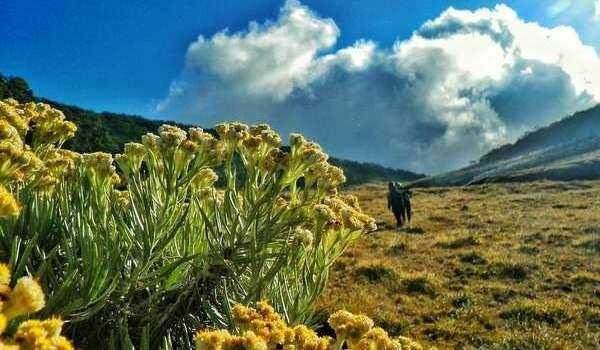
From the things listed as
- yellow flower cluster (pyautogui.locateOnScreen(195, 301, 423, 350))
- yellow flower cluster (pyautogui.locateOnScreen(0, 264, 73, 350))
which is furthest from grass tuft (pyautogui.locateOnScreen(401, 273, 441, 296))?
yellow flower cluster (pyautogui.locateOnScreen(0, 264, 73, 350))

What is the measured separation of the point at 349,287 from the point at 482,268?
16.6ft

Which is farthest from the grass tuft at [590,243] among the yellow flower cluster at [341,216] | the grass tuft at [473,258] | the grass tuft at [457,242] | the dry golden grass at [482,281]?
the yellow flower cluster at [341,216]

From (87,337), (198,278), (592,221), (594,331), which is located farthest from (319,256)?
(592,221)

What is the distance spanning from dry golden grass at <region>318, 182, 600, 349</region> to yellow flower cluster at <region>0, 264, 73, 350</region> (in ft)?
40.7

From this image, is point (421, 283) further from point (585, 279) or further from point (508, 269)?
point (585, 279)

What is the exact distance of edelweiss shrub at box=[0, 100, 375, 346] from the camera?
4.04 meters

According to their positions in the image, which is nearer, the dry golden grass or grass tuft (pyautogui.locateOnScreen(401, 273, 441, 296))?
the dry golden grass

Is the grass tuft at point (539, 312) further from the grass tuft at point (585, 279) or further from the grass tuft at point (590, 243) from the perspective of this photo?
the grass tuft at point (590, 243)

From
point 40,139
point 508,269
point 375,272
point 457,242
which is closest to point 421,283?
point 375,272

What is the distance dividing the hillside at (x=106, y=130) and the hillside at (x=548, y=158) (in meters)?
27.9

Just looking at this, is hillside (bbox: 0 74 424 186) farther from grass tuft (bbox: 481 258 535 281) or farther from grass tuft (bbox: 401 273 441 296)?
grass tuft (bbox: 481 258 535 281)

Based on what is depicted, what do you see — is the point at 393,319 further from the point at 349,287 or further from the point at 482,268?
the point at 482,268

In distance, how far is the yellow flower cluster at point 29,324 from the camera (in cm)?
160

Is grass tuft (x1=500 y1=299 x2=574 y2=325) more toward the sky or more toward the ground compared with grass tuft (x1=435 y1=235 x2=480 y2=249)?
more toward the ground
